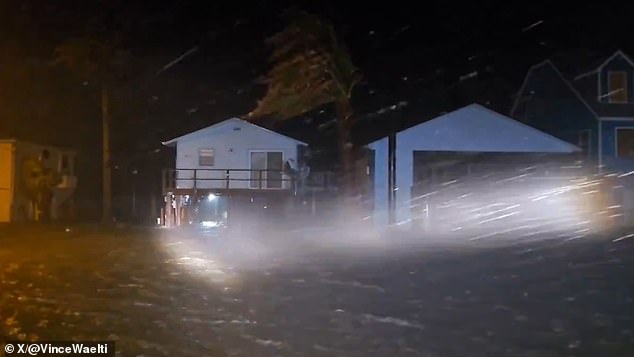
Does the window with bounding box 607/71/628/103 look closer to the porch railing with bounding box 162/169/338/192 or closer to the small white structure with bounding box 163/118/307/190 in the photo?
the porch railing with bounding box 162/169/338/192

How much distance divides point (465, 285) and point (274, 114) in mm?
20458

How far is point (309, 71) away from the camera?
32844 millimetres

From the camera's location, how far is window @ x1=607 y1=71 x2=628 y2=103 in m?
42.8

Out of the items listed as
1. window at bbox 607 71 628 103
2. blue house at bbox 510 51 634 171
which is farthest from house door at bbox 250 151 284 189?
window at bbox 607 71 628 103

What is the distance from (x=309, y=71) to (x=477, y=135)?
883 centimetres

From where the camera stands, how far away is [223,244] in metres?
26.6

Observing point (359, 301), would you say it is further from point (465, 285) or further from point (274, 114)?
point (274, 114)

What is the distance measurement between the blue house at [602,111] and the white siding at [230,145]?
13594 millimetres

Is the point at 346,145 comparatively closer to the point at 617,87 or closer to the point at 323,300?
the point at 617,87

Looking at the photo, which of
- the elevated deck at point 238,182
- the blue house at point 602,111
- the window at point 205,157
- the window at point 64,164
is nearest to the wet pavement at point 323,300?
the elevated deck at point 238,182

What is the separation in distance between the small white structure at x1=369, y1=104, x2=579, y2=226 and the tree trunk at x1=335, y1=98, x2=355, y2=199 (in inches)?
72.6

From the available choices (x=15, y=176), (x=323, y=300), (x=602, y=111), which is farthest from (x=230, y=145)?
(x=323, y=300)

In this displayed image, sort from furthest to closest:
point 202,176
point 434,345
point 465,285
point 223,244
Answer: point 202,176, point 223,244, point 465,285, point 434,345

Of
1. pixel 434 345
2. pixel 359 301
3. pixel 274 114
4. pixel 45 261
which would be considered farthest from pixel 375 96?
pixel 434 345
